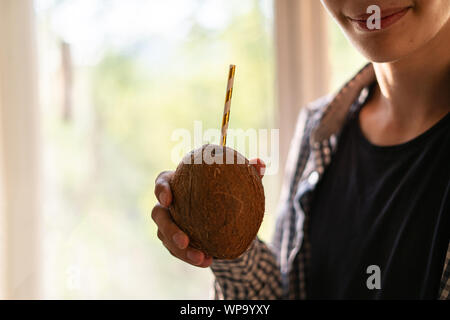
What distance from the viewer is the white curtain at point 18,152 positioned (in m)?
1.37

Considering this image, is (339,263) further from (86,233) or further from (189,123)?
(86,233)

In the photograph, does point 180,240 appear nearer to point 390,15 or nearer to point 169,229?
point 169,229

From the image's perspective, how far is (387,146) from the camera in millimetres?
909

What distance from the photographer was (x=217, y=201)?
701 mm

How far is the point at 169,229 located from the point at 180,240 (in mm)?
33

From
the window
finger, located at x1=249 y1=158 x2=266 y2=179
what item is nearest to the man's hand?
finger, located at x1=249 y1=158 x2=266 y2=179

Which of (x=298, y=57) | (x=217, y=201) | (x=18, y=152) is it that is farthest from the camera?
(x=298, y=57)

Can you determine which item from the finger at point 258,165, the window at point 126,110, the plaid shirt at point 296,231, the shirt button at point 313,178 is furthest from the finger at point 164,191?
the window at point 126,110

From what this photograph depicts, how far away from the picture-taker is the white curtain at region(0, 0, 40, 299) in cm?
137

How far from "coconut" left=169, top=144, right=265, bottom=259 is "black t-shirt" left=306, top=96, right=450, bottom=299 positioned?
27 centimetres

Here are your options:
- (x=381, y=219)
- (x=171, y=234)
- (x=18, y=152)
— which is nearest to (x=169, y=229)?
(x=171, y=234)

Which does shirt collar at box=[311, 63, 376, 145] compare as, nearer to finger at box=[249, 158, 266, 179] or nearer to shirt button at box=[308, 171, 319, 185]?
shirt button at box=[308, 171, 319, 185]

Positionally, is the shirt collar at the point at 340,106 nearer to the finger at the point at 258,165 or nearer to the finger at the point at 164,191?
the finger at the point at 258,165

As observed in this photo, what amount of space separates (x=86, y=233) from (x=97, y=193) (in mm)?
139
